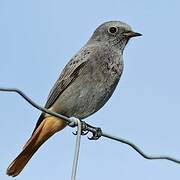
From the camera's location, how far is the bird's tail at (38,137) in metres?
7.14

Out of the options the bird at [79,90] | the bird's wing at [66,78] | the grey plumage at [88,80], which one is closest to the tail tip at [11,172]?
the bird at [79,90]

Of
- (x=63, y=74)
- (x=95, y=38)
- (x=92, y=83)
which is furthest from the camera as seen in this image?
(x=95, y=38)

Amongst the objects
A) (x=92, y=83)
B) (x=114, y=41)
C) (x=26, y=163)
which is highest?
(x=114, y=41)

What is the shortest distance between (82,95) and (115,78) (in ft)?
1.53

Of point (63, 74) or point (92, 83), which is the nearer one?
point (92, 83)

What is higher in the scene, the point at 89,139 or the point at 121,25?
the point at 121,25

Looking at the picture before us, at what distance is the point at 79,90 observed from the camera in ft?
23.7

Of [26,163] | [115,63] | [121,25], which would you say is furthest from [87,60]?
[26,163]

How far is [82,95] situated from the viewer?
7.15 metres

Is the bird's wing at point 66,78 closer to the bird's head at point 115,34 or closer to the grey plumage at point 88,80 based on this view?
the grey plumage at point 88,80

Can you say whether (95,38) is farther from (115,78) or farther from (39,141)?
(39,141)

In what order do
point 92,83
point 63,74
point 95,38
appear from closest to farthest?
point 92,83 → point 63,74 → point 95,38

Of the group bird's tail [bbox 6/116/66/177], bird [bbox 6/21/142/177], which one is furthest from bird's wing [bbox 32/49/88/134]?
bird's tail [bbox 6/116/66/177]

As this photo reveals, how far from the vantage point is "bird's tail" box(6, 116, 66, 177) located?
23.4 feet
